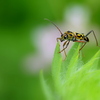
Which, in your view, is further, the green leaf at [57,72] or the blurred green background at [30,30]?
the blurred green background at [30,30]

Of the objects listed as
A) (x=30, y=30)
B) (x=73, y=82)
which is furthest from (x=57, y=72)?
(x=30, y=30)

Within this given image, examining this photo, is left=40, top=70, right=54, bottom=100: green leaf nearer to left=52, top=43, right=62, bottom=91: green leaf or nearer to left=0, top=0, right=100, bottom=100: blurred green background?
left=52, top=43, right=62, bottom=91: green leaf

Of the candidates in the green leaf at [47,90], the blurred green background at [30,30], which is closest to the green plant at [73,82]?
the green leaf at [47,90]

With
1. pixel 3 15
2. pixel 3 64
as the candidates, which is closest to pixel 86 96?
pixel 3 64

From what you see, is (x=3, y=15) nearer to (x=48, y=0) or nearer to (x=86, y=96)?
(x=48, y=0)

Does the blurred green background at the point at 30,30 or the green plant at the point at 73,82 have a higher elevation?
the blurred green background at the point at 30,30

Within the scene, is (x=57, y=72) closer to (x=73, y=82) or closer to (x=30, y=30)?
(x=73, y=82)

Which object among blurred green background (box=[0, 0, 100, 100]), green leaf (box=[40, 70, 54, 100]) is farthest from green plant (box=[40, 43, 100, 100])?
blurred green background (box=[0, 0, 100, 100])

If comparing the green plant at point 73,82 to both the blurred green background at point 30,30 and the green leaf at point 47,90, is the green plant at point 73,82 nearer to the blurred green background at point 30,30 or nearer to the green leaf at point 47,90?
the green leaf at point 47,90
